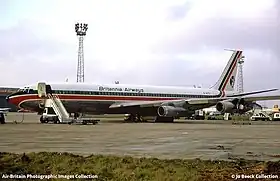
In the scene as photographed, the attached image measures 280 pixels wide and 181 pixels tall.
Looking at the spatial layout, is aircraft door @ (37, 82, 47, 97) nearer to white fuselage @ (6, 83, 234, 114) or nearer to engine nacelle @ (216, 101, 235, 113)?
white fuselage @ (6, 83, 234, 114)

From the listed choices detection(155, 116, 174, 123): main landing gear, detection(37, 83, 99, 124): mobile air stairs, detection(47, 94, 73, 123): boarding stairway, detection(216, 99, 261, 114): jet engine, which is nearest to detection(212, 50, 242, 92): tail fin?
detection(216, 99, 261, 114): jet engine

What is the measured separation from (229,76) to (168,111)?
1618 centimetres

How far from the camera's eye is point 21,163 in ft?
34.8

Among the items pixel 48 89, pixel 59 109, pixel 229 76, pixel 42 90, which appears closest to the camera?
pixel 59 109

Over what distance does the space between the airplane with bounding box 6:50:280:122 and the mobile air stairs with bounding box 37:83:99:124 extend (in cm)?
39

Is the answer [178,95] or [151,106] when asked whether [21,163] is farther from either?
[178,95]

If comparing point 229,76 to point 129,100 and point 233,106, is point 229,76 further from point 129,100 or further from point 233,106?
point 129,100

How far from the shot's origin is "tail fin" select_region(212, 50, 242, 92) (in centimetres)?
5628

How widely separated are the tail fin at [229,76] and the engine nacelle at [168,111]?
43.7 ft

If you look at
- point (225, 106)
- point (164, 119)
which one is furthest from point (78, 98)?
point (225, 106)

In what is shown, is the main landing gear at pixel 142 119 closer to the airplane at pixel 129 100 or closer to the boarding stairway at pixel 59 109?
the airplane at pixel 129 100

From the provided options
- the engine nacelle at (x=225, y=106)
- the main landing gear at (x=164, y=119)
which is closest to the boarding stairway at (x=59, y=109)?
the main landing gear at (x=164, y=119)

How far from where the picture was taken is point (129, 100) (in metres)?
45.5

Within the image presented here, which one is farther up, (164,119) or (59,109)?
(59,109)
